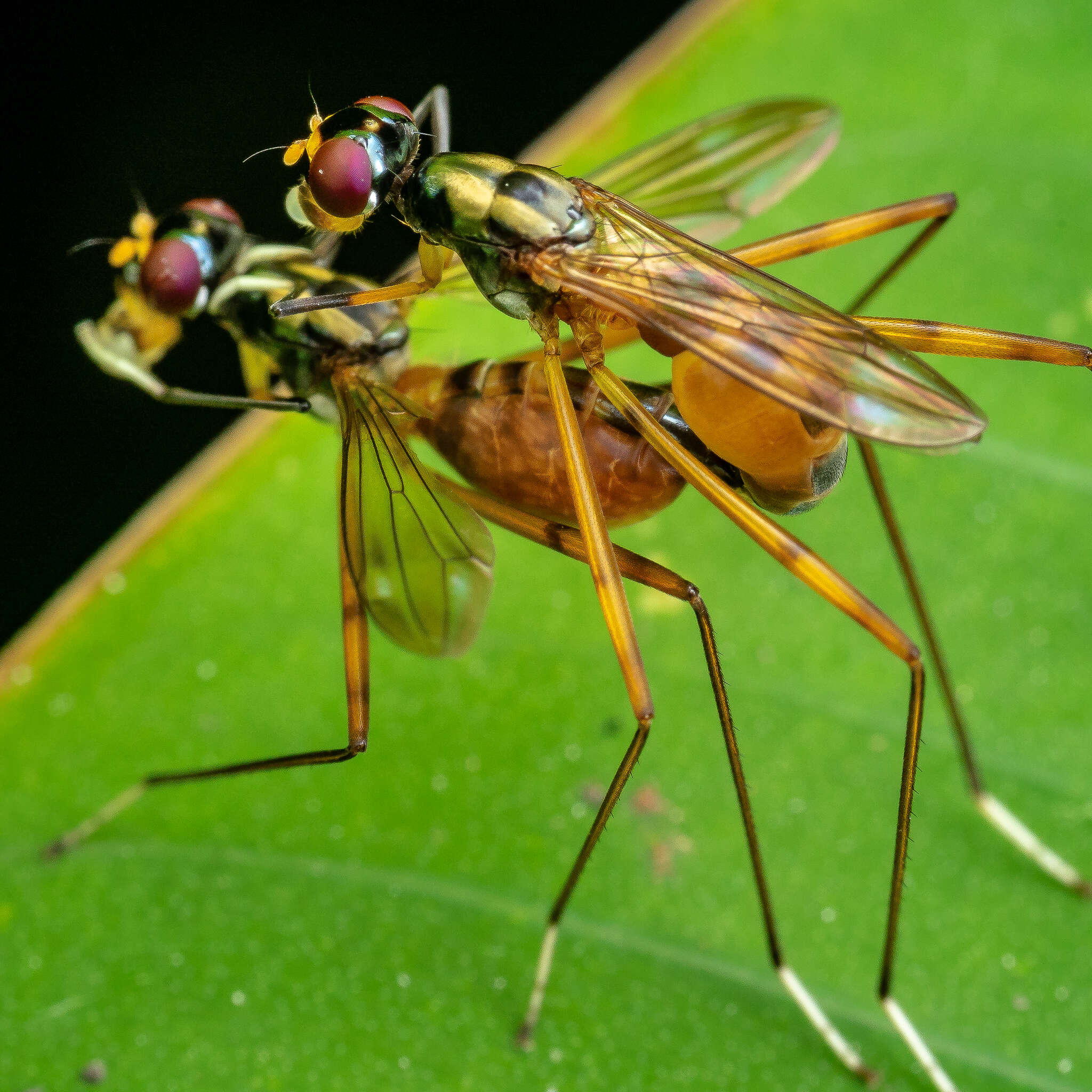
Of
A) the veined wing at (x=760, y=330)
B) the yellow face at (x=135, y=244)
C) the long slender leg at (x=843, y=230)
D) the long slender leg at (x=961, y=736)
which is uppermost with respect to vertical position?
the yellow face at (x=135, y=244)

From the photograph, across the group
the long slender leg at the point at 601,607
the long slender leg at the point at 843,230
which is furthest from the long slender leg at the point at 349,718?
the long slender leg at the point at 843,230

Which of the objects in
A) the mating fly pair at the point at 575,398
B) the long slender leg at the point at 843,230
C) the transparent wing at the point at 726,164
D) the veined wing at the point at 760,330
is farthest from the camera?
the transparent wing at the point at 726,164

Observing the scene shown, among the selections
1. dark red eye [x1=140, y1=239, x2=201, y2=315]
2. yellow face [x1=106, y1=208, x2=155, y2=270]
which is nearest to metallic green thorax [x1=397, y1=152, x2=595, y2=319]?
dark red eye [x1=140, y1=239, x2=201, y2=315]

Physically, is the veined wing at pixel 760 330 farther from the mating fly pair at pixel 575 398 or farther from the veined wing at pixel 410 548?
the veined wing at pixel 410 548

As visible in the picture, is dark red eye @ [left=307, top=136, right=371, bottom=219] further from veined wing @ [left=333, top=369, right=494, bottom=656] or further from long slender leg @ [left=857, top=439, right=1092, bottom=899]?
long slender leg @ [left=857, top=439, right=1092, bottom=899]

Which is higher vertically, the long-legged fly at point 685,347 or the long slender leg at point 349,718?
the long-legged fly at point 685,347

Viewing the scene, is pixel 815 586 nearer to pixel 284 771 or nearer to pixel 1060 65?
pixel 284 771
